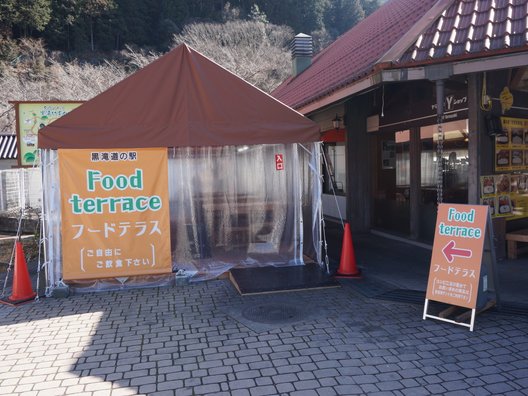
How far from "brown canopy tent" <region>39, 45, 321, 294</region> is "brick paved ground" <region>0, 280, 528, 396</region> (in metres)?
1.47

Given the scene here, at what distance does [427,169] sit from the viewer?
8750mm

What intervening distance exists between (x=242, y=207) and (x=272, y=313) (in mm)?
2574

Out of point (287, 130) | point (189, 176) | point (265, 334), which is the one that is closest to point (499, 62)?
point (287, 130)

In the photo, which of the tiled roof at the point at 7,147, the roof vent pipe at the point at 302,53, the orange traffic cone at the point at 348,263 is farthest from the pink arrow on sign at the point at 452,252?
the tiled roof at the point at 7,147

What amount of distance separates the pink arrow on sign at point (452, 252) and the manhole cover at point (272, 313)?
6.01 feet

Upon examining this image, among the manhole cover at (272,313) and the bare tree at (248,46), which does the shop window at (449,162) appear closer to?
the manhole cover at (272,313)

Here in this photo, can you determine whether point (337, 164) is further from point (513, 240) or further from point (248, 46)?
point (248, 46)

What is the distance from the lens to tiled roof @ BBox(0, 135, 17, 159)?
2241 cm

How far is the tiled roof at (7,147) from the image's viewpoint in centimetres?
2241

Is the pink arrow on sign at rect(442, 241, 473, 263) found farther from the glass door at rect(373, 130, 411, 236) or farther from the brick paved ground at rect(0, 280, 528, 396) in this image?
the glass door at rect(373, 130, 411, 236)

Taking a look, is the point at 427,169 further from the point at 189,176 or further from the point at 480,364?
the point at 480,364

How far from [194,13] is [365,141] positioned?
109 feet

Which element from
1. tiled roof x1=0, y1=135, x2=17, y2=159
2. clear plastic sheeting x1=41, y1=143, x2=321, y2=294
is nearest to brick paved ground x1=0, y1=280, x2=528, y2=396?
clear plastic sheeting x1=41, y1=143, x2=321, y2=294

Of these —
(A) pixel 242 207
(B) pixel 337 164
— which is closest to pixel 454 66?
(A) pixel 242 207
